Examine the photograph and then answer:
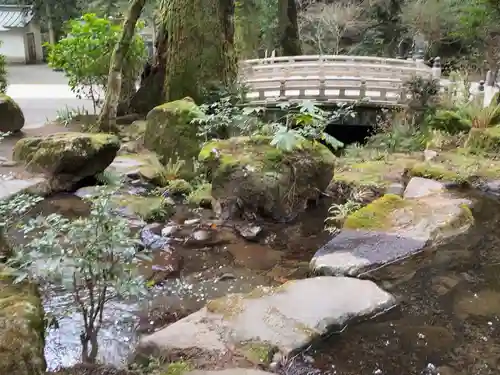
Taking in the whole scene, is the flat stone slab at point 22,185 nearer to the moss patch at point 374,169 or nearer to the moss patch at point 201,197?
the moss patch at point 201,197

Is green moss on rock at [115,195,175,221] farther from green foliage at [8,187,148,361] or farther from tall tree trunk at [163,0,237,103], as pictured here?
tall tree trunk at [163,0,237,103]

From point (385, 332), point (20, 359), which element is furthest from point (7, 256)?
point (385, 332)

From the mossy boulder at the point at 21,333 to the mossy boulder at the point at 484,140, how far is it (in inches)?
291

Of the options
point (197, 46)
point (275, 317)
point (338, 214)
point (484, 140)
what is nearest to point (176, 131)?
point (197, 46)

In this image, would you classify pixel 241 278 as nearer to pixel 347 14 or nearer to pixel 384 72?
pixel 384 72

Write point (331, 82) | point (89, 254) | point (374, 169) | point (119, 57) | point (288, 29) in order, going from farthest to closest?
point (288, 29)
point (331, 82)
point (119, 57)
point (374, 169)
point (89, 254)

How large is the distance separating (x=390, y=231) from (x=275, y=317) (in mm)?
2076

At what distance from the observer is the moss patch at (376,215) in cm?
568

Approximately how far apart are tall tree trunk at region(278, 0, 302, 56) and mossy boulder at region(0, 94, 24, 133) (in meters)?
9.42

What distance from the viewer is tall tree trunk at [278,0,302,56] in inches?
675

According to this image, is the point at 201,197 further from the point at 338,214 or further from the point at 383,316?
the point at 383,316

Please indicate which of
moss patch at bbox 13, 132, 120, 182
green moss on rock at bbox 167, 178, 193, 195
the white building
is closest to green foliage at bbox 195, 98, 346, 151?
green moss on rock at bbox 167, 178, 193, 195

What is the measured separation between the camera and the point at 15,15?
24.2m

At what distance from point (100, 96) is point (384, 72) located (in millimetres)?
6775
